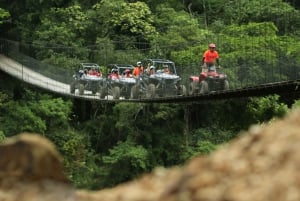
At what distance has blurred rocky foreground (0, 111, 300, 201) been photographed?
1.71m

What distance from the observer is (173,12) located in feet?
77.4

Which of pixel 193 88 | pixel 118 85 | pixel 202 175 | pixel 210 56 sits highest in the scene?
pixel 202 175

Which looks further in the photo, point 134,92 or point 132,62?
point 132,62

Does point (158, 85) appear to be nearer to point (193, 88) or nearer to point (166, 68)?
point (166, 68)

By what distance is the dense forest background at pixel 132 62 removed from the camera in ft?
61.4

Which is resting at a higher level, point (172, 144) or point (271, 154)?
point (271, 154)

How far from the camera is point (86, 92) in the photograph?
53.7 feet

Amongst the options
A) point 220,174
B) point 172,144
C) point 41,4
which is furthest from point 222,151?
point 41,4

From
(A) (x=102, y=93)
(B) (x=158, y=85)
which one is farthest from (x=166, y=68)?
(A) (x=102, y=93)

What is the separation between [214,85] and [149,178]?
8802mm

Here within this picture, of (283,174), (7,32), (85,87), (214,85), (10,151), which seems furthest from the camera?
(7,32)

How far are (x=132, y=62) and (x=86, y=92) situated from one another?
467cm

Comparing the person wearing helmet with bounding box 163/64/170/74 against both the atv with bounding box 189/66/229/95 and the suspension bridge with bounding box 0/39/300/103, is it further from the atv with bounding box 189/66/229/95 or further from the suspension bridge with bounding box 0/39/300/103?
the atv with bounding box 189/66/229/95

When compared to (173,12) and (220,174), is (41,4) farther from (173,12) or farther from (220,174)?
(220,174)
